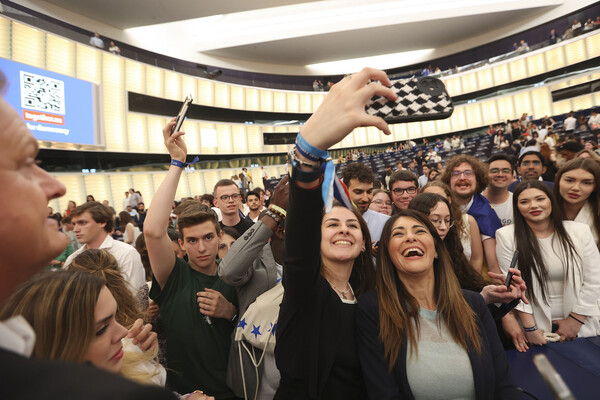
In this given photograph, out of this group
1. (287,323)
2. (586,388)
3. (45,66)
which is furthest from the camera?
(45,66)

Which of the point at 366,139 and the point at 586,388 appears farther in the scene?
the point at 366,139

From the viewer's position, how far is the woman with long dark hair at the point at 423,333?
134cm

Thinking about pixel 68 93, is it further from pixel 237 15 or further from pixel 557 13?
pixel 557 13

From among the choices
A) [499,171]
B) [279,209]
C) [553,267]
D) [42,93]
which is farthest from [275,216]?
[42,93]

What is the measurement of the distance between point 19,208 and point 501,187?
12.3 feet

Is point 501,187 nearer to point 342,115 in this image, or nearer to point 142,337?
point 342,115

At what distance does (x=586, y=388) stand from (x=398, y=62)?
30062mm

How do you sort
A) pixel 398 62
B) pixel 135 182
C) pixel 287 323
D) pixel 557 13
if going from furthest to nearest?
1. pixel 398 62
2. pixel 557 13
3. pixel 135 182
4. pixel 287 323

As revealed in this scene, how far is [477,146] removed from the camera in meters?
15.4

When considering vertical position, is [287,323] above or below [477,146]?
below

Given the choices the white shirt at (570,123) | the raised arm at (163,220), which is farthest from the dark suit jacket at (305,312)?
the white shirt at (570,123)

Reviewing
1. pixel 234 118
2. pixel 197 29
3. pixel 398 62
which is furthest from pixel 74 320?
pixel 398 62

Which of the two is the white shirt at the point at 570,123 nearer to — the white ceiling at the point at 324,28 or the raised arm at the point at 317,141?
the white ceiling at the point at 324,28

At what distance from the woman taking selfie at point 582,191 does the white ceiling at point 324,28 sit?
18.1 m
